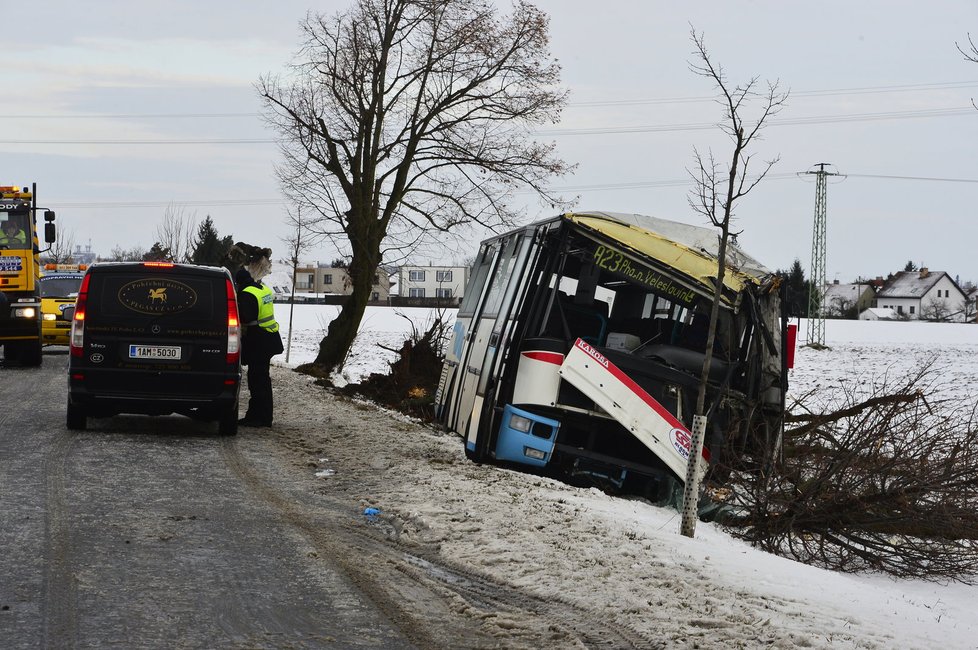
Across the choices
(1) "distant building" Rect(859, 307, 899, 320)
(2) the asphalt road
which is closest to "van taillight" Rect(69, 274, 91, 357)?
(2) the asphalt road

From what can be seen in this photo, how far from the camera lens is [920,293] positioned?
14212 cm

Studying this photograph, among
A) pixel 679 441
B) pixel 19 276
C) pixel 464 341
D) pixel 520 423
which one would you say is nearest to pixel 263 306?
pixel 464 341

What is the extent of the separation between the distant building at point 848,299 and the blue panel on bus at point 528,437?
10944cm

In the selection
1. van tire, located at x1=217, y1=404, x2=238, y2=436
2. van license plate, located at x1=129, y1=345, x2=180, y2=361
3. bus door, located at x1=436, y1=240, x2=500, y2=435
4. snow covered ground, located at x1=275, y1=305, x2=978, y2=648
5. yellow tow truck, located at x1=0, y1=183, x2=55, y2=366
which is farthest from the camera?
yellow tow truck, located at x1=0, y1=183, x2=55, y2=366

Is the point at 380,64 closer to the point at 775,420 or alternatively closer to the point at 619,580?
the point at 775,420

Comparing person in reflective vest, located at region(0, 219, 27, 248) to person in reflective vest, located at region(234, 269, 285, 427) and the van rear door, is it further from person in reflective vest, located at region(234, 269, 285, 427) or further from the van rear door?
the van rear door

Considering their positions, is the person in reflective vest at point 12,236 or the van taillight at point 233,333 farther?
the person in reflective vest at point 12,236

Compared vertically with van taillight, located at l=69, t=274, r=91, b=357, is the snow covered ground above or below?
below

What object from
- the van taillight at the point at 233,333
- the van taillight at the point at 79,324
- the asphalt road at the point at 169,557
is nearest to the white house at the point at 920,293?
the van taillight at the point at 233,333

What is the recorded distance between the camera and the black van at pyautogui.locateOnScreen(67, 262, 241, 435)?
39.3 feet

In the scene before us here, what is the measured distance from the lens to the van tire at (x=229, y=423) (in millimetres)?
12625

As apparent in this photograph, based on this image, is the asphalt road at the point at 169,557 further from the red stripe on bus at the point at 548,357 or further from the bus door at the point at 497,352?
the red stripe on bus at the point at 548,357

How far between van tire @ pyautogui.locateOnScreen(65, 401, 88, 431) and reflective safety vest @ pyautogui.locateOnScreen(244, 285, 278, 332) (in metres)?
2.16

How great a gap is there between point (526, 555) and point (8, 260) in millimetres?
19029
